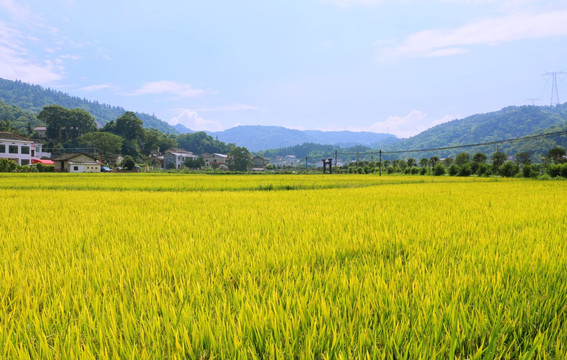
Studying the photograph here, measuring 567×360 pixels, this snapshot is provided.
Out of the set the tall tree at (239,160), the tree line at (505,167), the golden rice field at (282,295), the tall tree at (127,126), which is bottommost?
the golden rice field at (282,295)

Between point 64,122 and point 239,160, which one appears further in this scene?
point 64,122

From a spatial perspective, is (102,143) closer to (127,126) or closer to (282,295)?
(127,126)

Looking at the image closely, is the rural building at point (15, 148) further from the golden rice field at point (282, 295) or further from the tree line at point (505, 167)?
the golden rice field at point (282, 295)

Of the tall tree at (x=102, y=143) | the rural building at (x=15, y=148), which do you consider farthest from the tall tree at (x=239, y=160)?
the rural building at (x=15, y=148)

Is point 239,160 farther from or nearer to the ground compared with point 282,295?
farther from the ground

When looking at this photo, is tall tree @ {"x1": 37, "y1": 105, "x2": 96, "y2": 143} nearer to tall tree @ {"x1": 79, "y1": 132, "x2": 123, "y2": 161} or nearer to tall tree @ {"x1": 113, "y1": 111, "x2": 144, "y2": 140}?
tall tree @ {"x1": 113, "y1": 111, "x2": 144, "y2": 140}

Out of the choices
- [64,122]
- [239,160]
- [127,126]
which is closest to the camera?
[239,160]

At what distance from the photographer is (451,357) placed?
2.70ft

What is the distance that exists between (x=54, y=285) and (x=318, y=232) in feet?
7.05

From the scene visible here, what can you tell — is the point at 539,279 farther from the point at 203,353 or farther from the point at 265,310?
the point at 203,353

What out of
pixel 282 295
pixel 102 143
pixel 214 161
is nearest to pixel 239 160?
pixel 214 161

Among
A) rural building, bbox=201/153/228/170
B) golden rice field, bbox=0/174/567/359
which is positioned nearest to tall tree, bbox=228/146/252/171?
rural building, bbox=201/153/228/170

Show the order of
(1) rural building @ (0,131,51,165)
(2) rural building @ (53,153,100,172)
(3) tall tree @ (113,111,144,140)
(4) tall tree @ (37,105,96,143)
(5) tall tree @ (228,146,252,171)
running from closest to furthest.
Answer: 1. (1) rural building @ (0,131,51,165)
2. (2) rural building @ (53,153,100,172)
3. (5) tall tree @ (228,146,252,171)
4. (4) tall tree @ (37,105,96,143)
5. (3) tall tree @ (113,111,144,140)

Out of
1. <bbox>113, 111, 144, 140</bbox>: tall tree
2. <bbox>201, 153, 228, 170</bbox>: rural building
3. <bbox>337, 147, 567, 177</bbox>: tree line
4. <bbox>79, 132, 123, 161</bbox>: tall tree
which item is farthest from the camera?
<bbox>201, 153, 228, 170</bbox>: rural building
